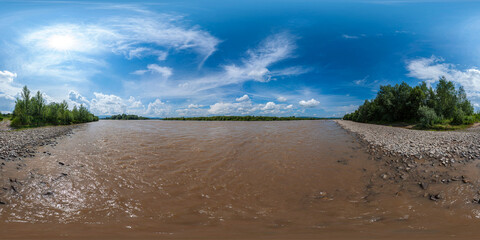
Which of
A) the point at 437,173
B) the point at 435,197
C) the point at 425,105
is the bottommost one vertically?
the point at 435,197

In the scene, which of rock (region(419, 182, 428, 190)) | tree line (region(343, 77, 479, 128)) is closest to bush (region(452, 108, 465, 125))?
tree line (region(343, 77, 479, 128))

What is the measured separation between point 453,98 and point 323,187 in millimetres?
54012

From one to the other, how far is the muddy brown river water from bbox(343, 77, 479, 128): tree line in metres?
37.8

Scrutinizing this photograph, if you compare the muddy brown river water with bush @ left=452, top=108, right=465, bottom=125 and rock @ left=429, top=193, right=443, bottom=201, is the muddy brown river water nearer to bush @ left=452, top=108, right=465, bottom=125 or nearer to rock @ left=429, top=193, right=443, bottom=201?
rock @ left=429, top=193, right=443, bottom=201

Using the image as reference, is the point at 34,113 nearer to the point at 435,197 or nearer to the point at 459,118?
the point at 435,197

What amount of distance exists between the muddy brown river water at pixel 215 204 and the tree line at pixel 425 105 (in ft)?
124

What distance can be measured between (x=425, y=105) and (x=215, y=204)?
58795 mm

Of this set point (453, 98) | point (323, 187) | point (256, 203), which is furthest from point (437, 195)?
point (453, 98)

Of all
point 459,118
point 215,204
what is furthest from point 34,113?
point 459,118

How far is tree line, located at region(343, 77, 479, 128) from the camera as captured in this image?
3297cm

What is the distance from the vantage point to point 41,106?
44.0 metres

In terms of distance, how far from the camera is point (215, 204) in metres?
5.25

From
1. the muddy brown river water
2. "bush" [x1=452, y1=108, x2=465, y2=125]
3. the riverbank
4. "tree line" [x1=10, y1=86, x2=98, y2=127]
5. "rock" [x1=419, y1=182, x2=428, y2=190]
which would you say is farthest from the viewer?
"tree line" [x1=10, y1=86, x2=98, y2=127]

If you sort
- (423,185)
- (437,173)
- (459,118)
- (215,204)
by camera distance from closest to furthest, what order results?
(215,204) → (423,185) → (437,173) → (459,118)
